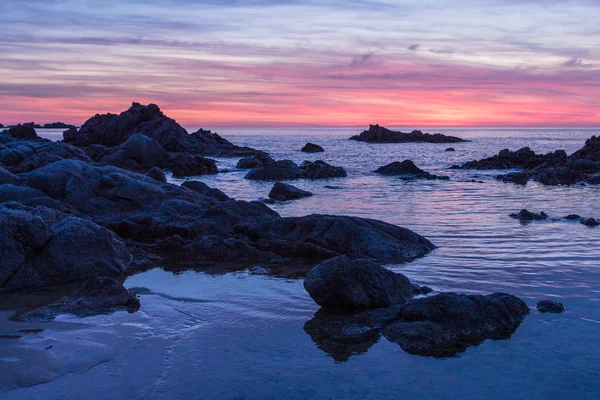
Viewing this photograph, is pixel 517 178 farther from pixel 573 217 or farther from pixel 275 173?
pixel 573 217

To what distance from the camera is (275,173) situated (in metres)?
36.5

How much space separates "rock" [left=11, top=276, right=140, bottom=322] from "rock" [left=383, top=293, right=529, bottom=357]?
13.0 ft

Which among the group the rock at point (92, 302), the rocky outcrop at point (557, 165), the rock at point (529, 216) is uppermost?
the rocky outcrop at point (557, 165)

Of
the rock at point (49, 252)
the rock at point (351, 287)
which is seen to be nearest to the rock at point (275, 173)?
the rock at point (49, 252)

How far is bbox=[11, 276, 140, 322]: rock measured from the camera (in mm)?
8320

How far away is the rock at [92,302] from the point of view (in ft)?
27.3

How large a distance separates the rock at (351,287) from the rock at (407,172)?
86.7ft

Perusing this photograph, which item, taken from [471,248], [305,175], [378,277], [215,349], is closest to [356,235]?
[471,248]

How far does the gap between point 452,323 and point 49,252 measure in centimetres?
719

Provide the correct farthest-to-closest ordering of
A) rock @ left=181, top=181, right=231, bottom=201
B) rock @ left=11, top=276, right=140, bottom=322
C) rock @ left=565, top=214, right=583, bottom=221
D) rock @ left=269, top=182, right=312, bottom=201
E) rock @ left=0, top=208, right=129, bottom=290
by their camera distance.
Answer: rock @ left=269, top=182, right=312, bottom=201 → rock @ left=181, top=181, right=231, bottom=201 → rock @ left=565, top=214, right=583, bottom=221 → rock @ left=0, top=208, right=129, bottom=290 → rock @ left=11, top=276, right=140, bottom=322

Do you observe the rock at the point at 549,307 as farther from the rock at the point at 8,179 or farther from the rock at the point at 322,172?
the rock at the point at 322,172

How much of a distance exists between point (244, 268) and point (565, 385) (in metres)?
6.64

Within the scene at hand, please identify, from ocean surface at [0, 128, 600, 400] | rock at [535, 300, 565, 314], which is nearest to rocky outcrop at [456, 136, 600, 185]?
ocean surface at [0, 128, 600, 400]

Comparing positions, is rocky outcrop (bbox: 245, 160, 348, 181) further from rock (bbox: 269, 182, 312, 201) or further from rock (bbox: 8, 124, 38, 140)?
rock (bbox: 8, 124, 38, 140)
